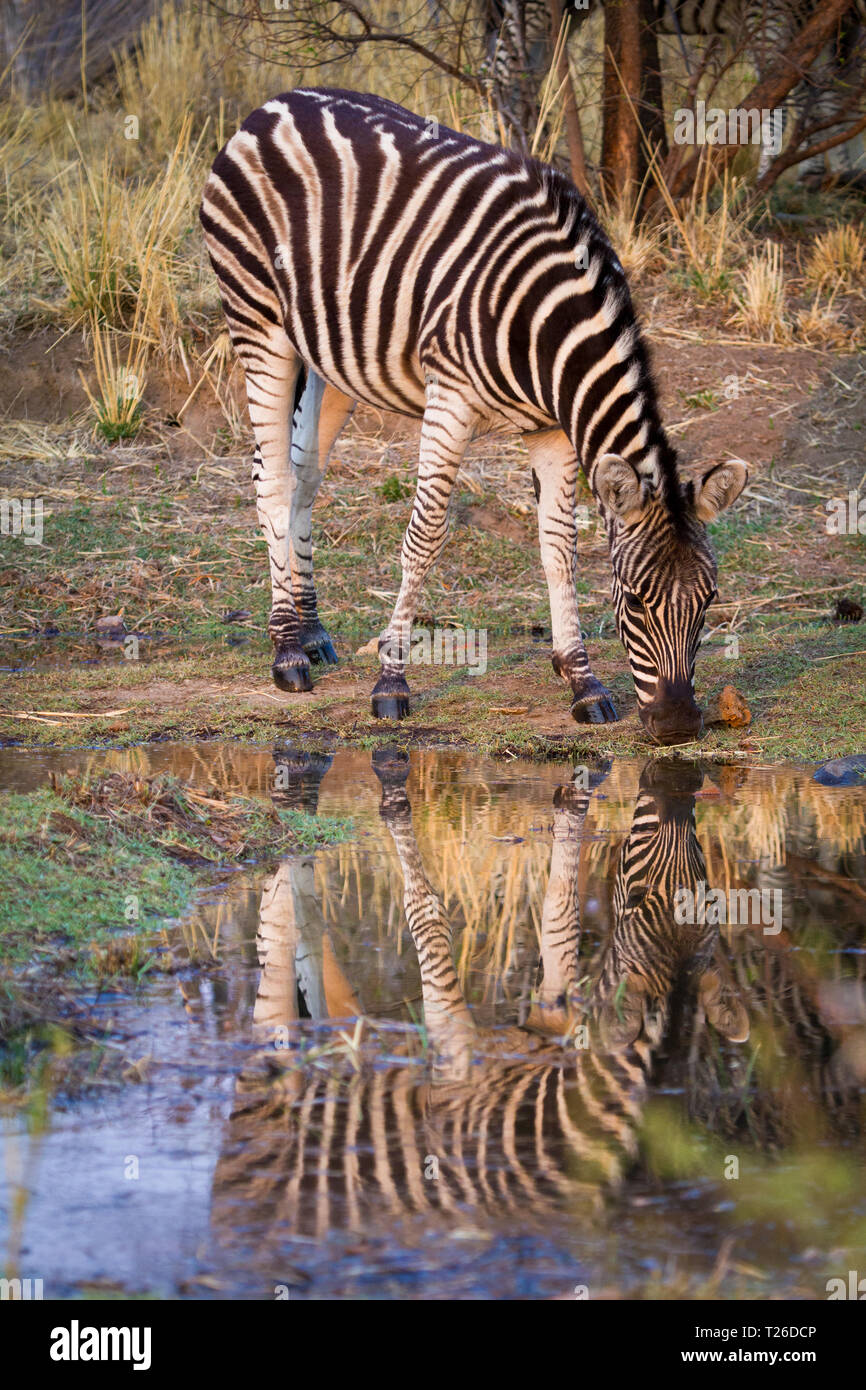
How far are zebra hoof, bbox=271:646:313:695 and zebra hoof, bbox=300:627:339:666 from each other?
0.49 metres

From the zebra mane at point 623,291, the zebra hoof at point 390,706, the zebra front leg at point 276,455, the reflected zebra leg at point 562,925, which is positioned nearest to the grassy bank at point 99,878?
the reflected zebra leg at point 562,925

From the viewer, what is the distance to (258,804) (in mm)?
4840

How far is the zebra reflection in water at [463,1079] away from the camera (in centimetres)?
258

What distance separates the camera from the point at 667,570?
586 centimetres

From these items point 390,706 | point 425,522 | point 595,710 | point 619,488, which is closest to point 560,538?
point 425,522

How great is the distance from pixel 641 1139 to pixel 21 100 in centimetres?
1456

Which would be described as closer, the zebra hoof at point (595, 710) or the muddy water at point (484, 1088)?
the muddy water at point (484, 1088)

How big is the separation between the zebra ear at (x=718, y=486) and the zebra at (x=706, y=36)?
6316 millimetres

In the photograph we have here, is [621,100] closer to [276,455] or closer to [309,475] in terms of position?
[309,475]

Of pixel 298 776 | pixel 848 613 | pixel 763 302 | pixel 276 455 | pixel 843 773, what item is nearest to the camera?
pixel 843 773

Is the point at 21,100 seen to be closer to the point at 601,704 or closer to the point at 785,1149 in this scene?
the point at 601,704

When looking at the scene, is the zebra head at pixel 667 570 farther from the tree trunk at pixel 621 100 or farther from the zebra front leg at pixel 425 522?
the tree trunk at pixel 621 100

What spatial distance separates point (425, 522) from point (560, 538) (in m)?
0.65

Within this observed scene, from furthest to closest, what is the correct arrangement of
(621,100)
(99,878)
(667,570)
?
(621,100) → (667,570) → (99,878)
